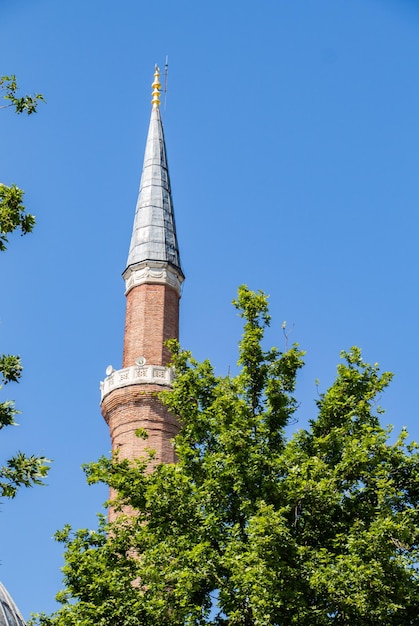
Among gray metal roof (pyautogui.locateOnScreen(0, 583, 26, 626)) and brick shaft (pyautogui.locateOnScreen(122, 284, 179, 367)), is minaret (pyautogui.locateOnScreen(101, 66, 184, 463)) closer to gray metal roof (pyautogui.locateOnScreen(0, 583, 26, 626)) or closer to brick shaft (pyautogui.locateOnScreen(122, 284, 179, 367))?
brick shaft (pyautogui.locateOnScreen(122, 284, 179, 367))

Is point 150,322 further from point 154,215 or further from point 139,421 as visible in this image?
point 154,215

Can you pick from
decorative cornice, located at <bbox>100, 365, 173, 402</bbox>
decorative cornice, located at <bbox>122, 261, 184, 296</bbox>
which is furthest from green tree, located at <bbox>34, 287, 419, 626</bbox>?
decorative cornice, located at <bbox>122, 261, 184, 296</bbox>

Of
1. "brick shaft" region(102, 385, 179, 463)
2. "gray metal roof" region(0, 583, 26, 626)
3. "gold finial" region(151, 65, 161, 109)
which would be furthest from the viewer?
"gold finial" region(151, 65, 161, 109)

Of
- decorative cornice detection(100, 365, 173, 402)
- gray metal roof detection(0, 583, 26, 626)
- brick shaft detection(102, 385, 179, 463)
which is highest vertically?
decorative cornice detection(100, 365, 173, 402)

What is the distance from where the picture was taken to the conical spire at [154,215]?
3244 cm

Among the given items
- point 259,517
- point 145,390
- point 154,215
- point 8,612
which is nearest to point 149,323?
point 145,390

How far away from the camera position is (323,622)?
14.8 m

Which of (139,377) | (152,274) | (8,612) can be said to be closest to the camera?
(8,612)

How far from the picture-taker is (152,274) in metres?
31.8

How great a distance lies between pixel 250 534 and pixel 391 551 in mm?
2108

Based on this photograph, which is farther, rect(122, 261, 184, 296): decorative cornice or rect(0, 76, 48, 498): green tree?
rect(122, 261, 184, 296): decorative cornice

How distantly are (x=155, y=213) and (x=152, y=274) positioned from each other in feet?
9.18

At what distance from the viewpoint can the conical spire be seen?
106ft

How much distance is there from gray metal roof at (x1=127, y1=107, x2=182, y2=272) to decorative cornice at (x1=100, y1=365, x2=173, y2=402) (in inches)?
160
